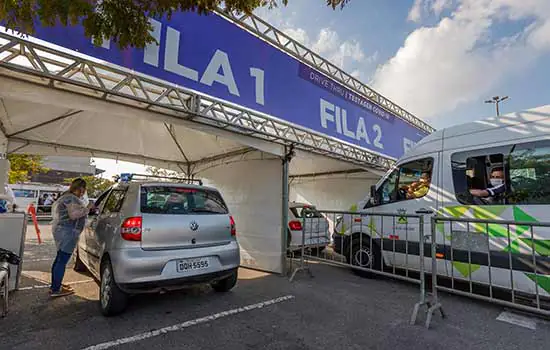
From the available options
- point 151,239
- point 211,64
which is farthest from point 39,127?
point 151,239

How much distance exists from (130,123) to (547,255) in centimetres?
704

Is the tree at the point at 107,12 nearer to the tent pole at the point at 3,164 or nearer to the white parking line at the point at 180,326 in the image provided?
the white parking line at the point at 180,326

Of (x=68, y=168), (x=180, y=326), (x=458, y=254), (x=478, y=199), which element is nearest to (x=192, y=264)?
(x=180, y=326)

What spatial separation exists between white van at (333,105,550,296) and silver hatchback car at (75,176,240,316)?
112 inches

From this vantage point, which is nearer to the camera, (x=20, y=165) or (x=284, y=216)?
(x=284, y=216)

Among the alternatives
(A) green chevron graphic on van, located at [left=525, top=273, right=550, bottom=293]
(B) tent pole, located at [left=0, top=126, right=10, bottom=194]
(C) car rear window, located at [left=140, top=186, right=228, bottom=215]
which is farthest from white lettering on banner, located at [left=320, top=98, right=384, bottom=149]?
(B) tent pole, located at [left=0, top=126, right=10, bottom=194]

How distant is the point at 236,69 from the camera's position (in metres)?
5.01

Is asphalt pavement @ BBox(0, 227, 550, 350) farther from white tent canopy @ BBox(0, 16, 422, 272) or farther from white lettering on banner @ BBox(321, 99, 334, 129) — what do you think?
white lettering on banner @ BBox(321, 99, 334, 129)

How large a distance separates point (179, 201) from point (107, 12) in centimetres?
207

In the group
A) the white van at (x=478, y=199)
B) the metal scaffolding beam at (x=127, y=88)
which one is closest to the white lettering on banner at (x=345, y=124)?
the metal scaffolding beam at (x=127, y=88)

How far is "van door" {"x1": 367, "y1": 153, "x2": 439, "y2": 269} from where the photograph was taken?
4.71m

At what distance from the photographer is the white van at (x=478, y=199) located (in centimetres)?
366

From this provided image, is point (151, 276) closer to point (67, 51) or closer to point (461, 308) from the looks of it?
point (67, 51)

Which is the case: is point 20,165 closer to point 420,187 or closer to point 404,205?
point 404,205
